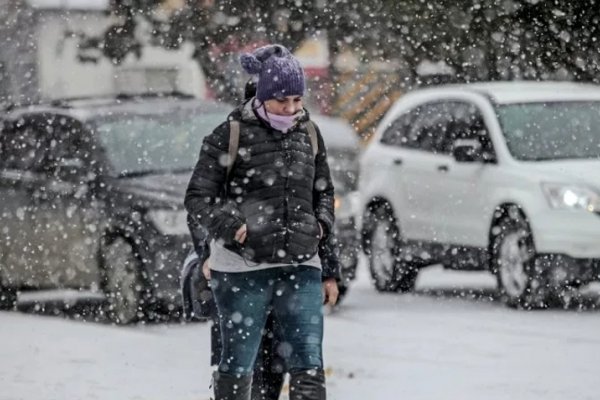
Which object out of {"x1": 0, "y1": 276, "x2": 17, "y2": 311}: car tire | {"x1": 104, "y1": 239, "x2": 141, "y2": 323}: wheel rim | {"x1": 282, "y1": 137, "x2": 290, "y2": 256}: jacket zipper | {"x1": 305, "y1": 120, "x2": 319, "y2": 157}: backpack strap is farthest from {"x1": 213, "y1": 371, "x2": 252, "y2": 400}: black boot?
{"x1": 0, "y1": 276, "x2": 17, "y2": 311}: car tire

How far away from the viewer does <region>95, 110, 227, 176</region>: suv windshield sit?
555 inches

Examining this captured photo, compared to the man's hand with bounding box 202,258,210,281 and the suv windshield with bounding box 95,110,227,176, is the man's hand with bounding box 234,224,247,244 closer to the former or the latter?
the man's hand with bounding box 202,258,210,281

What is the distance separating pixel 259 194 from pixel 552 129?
27.4 feet

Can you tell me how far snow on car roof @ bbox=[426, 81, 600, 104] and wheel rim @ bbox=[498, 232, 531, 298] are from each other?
1507mm

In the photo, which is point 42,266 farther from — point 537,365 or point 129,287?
point 537,365

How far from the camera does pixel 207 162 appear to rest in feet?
24.4

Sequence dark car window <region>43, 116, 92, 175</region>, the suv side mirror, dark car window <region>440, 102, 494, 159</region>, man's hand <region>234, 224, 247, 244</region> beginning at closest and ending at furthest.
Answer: man's hand <region>234, 224, 247, 244</region>, dark car window <region>43, 116, 92, 175</region>, the suv side mirror, dark car window <region>440, 102, 494, 159</region>

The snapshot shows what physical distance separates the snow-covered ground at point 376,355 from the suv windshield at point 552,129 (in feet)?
4.02

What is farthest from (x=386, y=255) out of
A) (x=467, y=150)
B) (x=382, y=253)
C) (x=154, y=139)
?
(x=154, y=139)

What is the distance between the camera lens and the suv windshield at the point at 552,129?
1518cm

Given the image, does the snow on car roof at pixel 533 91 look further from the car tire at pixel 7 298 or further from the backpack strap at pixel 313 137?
the backpack strap at pixel 313 137

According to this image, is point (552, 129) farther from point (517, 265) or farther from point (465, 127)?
point (517, 265)

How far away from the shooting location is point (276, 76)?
7.43 metres

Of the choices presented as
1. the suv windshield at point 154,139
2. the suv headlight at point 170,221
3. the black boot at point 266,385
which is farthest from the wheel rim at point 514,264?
the black boot at point 266,385
